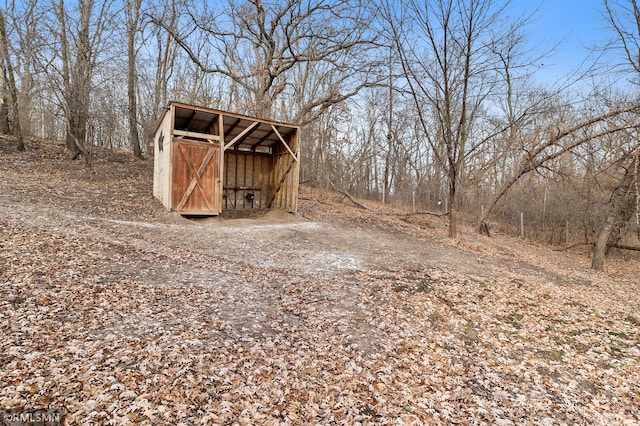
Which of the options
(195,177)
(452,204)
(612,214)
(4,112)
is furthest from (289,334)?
(4,112)

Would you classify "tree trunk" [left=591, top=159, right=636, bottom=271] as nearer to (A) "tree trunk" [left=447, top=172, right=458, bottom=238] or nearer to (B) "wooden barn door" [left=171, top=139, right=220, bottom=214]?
(A) "tree trunk" [left=447, top=172, right=458, bottom=238]

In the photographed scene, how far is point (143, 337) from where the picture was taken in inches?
140

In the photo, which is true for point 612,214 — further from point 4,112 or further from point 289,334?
point 4,112

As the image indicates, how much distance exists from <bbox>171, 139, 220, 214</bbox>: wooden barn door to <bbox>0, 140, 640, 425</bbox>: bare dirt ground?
2.66 meters

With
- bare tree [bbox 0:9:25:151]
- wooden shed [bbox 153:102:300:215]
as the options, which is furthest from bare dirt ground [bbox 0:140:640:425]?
bare tree [bbox 0:9:25:151]

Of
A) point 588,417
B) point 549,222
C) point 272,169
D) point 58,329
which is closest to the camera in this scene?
point 588,417

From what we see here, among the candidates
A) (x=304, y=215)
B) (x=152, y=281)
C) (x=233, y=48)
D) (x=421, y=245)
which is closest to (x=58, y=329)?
(x=152, y=281)

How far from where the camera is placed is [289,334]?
13.5 ft

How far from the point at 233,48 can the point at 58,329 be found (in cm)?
1839

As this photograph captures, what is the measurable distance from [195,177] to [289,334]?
8.85 meters

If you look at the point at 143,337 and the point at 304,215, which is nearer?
the point at 143,337

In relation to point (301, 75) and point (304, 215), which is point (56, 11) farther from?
point (304, 215)

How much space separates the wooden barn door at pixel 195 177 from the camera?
11062 mm

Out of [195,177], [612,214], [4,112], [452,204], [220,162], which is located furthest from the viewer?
[4,112]
